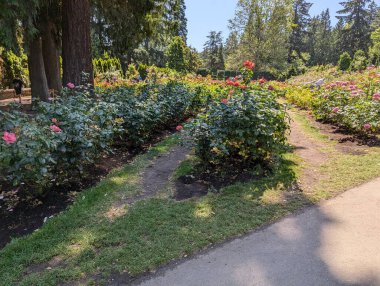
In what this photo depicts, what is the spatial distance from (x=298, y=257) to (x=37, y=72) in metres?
9.01

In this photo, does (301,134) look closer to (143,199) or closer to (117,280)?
(143,199)

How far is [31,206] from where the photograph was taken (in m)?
3.02

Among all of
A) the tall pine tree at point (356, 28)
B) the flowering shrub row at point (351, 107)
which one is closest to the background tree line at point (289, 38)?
the tall pine tree at point (356, 28)

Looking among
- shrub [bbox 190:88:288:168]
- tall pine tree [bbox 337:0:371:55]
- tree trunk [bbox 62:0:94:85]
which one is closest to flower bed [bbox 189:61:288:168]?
shrub [bbox 190:88:288:168]

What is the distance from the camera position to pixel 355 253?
221cm

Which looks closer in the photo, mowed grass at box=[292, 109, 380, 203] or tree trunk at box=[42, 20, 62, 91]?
mowed grass at box=[292, 109, 380, 203]

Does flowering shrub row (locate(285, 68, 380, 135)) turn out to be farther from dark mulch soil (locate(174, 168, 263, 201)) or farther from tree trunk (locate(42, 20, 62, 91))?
tree trunk (locate(42, 20, 62, 91))

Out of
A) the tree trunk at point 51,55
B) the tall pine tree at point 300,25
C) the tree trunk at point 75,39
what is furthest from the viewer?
the tall pine tree at point 300,25

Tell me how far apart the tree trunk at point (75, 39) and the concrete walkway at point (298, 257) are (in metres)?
4.96

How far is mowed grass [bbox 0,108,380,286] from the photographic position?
214cm

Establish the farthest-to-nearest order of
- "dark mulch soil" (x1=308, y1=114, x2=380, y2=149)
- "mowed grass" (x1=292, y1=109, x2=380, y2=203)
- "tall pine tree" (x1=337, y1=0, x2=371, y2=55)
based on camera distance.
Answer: "tall pine tree" (x1=337, y1=0, x2=371, y2=55) < "dark mulch soil" (x1=308, y1=114, x2=380, y2=149) < "mowed grass" (x1=292, y1=109, x2=380, y2=203)

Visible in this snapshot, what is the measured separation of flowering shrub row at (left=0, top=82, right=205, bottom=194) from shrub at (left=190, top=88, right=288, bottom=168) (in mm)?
A: 1224

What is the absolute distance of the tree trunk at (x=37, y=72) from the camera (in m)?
8.68

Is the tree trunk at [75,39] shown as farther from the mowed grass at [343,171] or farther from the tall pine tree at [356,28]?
the tall pine tree at [356,28]
